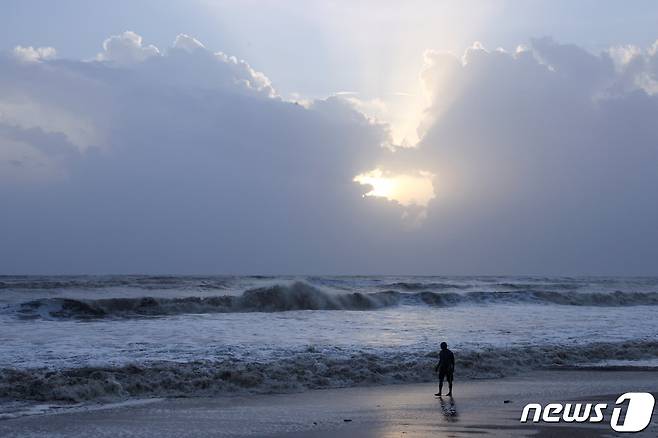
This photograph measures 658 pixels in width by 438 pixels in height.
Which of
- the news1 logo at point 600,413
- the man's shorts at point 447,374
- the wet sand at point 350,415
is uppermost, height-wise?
the man's shorts at point 447,374

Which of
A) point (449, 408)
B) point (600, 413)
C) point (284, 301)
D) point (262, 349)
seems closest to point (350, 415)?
point (449, 408)

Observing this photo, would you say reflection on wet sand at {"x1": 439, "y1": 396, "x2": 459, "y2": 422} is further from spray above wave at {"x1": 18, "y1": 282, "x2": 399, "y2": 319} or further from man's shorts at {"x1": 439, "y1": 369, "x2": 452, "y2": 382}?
spray above wave at {"x1": 18, "y1": 282, "x2": 399, "y2": 319}

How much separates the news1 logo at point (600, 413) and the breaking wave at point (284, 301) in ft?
89.9

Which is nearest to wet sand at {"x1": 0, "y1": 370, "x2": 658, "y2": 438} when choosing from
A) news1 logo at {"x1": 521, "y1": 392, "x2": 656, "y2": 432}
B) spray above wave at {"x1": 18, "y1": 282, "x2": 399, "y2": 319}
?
news1 logo at {"x1": 521, "y1": 392, "x2": 656, "y2": 432}

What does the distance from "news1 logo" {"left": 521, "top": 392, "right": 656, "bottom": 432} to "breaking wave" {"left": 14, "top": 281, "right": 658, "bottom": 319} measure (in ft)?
89.9

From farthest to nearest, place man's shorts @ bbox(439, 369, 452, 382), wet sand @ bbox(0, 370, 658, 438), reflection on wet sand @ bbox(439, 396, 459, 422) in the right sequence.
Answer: man's shorts @ bbox(439, 369, 452, 382) → reflection on wet sand @ bbox(439, 396, 459, 422) → wet sand @ bbox(0, 370, 658, 438)

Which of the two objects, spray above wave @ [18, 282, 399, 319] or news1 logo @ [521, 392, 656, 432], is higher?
spray above wave @ [18, 282, 399, 319]

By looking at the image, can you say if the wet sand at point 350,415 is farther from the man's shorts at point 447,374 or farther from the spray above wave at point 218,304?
the spray above wave at point 218,304

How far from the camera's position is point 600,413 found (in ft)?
41.6

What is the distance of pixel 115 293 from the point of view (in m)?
50.7

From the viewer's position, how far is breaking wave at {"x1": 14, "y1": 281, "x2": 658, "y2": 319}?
37812mm

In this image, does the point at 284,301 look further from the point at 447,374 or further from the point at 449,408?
the point at 449,408

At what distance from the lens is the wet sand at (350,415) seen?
11.2 m

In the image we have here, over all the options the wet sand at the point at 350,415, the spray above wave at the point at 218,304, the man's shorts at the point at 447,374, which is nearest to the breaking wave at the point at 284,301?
the spray above wave at the point at 218,304
